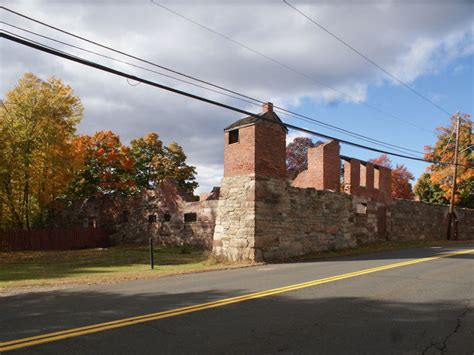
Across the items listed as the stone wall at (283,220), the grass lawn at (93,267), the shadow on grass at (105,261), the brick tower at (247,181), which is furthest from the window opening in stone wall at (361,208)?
the grass lawn at (93,267)

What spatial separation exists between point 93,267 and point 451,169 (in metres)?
34.4

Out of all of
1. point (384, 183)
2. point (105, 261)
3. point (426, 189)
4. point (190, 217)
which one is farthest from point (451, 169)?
point (105, 261)

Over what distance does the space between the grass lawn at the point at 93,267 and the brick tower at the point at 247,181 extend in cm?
141

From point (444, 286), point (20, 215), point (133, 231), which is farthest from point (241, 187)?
point (20, 215)

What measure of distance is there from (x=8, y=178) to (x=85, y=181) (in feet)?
38.0

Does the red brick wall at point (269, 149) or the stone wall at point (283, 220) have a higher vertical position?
the red brick wall at point (269, 149)

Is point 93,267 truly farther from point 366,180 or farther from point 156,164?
point 156,164

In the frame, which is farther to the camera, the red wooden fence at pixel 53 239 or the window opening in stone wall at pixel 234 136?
the red wooden fence at pixel 53 239

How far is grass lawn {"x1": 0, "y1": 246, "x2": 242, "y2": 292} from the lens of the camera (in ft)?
40.0

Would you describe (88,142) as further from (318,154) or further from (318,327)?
(318,327)

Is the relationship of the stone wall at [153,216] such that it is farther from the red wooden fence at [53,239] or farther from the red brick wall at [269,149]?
the red brick wall at [269,149]

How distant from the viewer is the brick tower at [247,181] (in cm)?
1670

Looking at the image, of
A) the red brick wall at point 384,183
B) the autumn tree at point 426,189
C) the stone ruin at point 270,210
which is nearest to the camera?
the stone ruin at point 270,210

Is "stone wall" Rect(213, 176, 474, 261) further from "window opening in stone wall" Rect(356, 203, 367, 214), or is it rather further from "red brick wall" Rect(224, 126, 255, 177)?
"red brick wall" Rect(224, 126, 255, 177)
